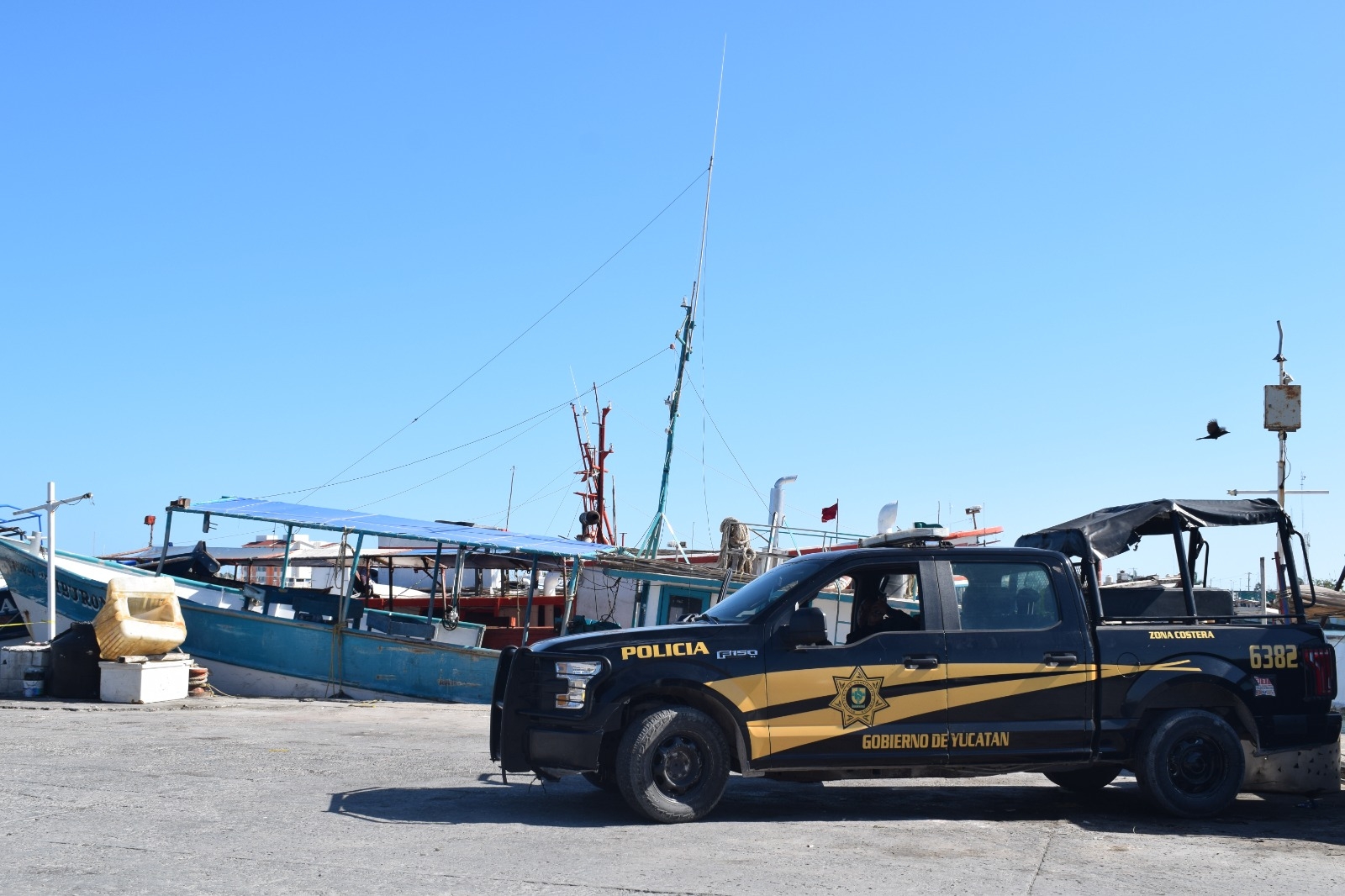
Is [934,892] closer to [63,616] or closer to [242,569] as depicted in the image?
[63,616]

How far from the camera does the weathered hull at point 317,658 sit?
19.6 m

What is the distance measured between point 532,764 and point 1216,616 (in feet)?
16.0

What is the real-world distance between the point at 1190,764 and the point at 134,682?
13696 mm

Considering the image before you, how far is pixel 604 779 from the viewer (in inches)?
309

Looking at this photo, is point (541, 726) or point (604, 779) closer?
point (541, 726)

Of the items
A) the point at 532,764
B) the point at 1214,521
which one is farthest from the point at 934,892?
the point at 1214,521

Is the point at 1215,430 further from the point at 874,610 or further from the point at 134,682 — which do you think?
the point at 134,682

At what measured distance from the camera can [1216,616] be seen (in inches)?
336

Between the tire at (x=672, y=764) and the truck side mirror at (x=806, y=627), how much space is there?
731 mm

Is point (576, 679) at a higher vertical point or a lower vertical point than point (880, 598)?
lower

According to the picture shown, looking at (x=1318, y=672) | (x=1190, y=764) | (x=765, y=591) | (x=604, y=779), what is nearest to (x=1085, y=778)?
(x=1190, y=764)

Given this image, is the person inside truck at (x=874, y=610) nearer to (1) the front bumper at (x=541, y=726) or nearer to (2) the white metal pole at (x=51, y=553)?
(1) the front bumper at (x=541, y=726)

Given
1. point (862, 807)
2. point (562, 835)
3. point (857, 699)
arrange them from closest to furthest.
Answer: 1. point (562, 835)
2. point (857, 699)
3. point (862, 807)

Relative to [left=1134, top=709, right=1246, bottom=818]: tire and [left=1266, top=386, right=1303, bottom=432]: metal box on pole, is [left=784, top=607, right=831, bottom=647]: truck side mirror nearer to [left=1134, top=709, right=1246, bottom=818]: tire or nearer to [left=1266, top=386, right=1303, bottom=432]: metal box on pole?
[left=1134, top=709, right=1246, bottom=818]: tire
